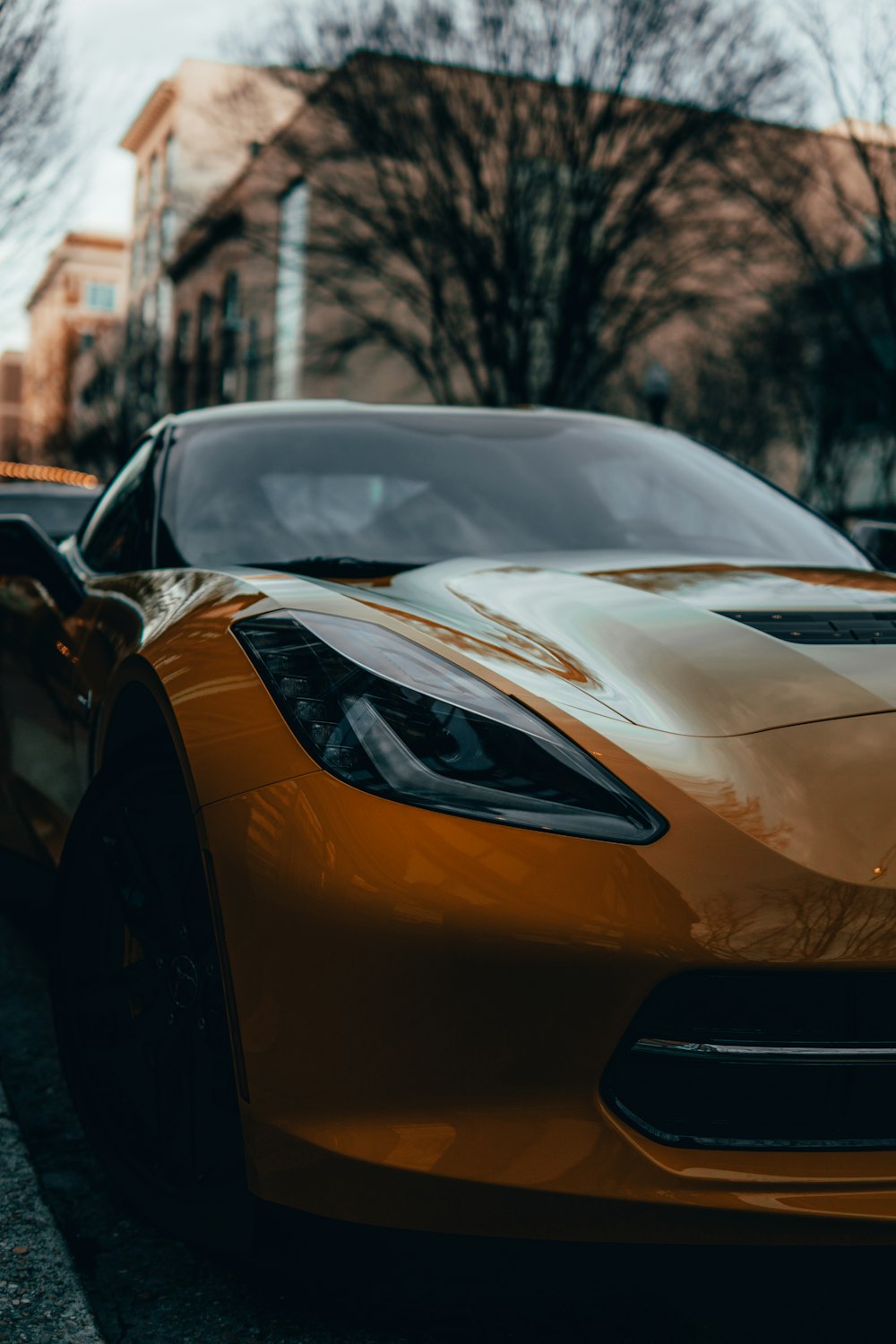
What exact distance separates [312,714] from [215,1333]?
83 cm

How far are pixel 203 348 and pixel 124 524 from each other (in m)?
35.1

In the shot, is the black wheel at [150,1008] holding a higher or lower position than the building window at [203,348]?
lower

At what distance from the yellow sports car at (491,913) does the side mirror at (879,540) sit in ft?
3.76

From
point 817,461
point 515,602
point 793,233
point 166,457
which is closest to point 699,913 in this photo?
point 515,602

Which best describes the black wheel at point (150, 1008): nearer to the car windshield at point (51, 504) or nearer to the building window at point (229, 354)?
the car windshield at point (51, 504)

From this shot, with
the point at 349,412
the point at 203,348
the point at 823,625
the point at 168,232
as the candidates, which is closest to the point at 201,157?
the point at 168,232

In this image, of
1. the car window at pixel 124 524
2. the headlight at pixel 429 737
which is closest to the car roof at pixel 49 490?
the car window at pixel 124 524

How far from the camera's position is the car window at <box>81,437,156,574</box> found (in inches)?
128

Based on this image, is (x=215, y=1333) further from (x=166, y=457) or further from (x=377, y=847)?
(x=166, y=457)

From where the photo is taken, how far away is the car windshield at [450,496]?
3.29 metres

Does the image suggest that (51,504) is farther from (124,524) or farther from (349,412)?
(124,524)

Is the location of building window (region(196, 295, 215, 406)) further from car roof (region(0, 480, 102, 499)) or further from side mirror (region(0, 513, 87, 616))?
side mirror (region(0, 513, 87, 616))

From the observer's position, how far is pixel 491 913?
67.4 inches

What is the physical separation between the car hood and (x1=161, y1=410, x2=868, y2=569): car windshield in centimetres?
40
